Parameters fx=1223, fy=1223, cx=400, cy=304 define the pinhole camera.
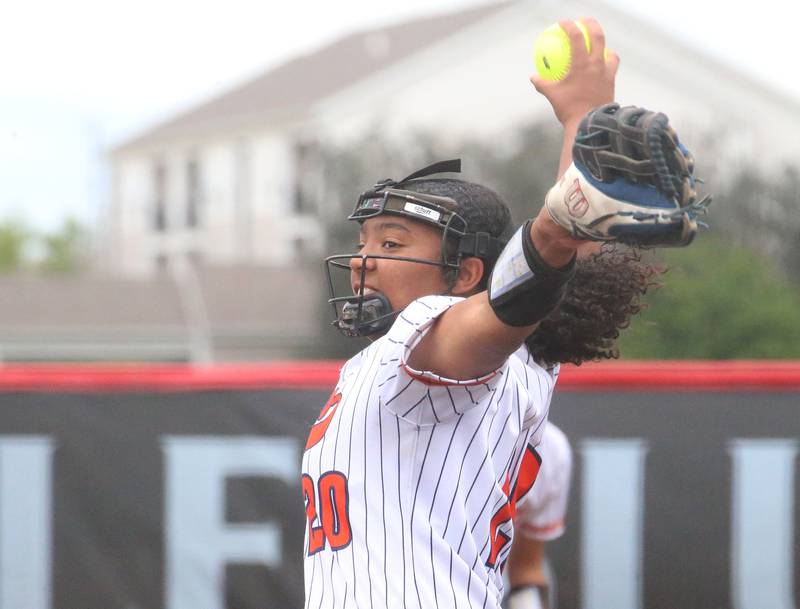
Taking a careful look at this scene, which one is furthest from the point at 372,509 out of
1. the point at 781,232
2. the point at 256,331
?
the point at 256,331

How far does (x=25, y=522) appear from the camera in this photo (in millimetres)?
4938

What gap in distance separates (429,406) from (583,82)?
0.92 metres

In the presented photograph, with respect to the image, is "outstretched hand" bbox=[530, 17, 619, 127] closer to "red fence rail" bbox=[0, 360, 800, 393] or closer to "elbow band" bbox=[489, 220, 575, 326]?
"elbow band" bbox=[489, 220, 575, 326]

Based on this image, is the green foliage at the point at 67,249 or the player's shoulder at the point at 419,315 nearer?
the player's shoulder at the point at 419,315

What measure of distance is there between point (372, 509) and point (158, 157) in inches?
1396

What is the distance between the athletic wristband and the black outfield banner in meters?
0.51

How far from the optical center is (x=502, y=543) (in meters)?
2.53

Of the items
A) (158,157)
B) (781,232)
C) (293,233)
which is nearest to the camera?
(781,232)

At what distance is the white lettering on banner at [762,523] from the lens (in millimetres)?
4812

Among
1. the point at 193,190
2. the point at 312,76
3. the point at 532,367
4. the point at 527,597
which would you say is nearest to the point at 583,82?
the point at 532,367

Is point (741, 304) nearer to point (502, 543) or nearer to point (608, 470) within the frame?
point (608, 470)

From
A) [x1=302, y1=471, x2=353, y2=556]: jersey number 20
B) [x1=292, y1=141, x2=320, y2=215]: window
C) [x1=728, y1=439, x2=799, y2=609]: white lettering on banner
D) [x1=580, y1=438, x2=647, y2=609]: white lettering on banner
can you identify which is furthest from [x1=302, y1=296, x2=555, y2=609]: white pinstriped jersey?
[x1=292, y1=141, x2=320, y2=215]: window

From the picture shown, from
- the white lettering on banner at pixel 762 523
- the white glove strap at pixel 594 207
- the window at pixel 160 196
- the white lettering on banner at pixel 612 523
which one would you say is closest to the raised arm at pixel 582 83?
the white glove strap at pixel 594 207

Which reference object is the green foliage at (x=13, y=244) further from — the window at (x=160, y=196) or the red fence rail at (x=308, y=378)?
the red fence rail at (x=308, y=378)
